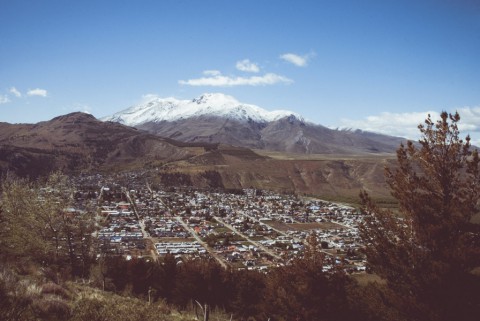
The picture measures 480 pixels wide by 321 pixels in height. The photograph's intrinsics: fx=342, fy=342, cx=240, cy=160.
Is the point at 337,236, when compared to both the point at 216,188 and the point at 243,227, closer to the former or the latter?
the point at 243,227

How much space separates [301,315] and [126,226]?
87.3m

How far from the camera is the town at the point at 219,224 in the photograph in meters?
75.1

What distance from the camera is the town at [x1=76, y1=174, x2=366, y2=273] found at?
246ft

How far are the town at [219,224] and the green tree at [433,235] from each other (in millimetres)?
30921

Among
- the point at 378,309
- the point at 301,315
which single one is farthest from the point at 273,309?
the point at 378,309

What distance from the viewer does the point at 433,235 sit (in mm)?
13828

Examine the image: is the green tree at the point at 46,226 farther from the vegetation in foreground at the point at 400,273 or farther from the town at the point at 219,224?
the town at the point at 219,224

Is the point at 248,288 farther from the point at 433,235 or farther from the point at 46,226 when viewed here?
the point at 433,235

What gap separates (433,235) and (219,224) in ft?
329

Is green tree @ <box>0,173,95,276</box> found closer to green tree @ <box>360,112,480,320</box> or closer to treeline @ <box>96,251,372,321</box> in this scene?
treeline @ <box>96,251,372,321</box>

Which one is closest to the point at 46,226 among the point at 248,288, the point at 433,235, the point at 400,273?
the point at 248,288

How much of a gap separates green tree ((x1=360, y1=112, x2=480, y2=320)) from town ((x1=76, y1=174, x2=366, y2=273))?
1217 inches

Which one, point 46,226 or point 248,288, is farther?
point 248,288

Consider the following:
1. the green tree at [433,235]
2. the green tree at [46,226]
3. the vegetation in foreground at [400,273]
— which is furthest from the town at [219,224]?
the green tree at [433,235]
